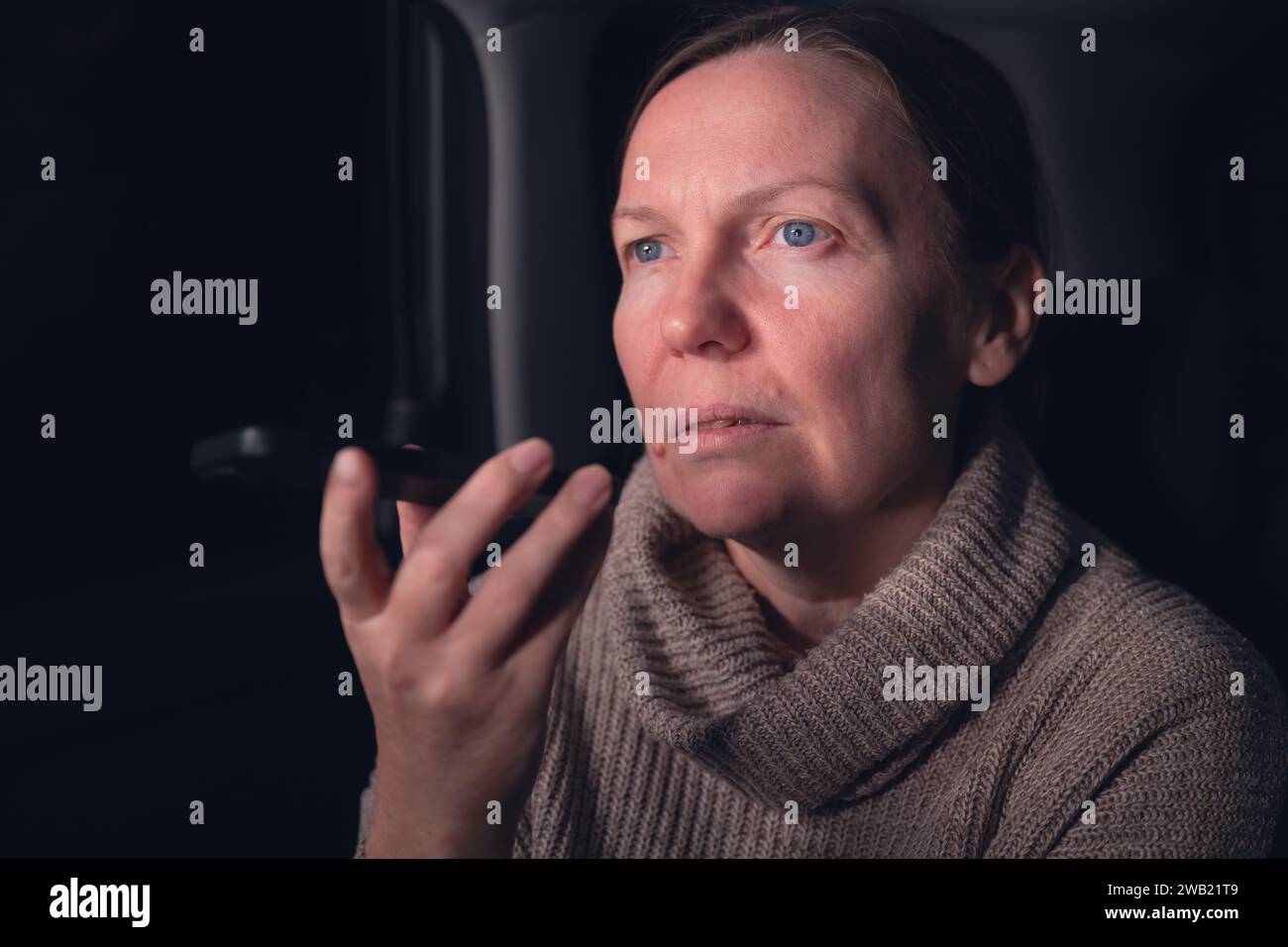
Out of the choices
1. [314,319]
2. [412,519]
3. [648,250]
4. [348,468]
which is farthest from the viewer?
[314,319]

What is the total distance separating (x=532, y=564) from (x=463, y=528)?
0.12 ft

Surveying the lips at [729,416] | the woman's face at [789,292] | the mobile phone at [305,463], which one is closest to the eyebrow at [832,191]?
the woman's face at [789,292]

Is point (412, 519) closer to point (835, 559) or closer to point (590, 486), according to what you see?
point (590, 486)

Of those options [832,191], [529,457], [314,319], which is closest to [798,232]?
[832,191]

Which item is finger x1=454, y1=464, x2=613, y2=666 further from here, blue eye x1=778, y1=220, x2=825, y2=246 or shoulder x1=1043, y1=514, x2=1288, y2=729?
shoulder x1=1043, y1=514, x2=1288, y2=729

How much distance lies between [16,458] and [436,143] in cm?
45

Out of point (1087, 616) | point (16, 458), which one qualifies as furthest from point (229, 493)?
point (1087, 616)

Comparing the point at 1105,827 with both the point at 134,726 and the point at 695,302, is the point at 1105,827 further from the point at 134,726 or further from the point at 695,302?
the point at 134,726

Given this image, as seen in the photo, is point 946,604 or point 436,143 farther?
point 436,143

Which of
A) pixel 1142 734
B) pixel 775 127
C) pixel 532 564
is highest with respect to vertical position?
pixel 775 127

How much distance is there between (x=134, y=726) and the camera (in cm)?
81

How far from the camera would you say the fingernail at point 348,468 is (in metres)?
0.43

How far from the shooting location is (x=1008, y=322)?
2.42 feet

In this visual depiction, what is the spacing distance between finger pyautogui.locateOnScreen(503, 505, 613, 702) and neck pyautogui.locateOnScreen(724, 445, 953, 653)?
8.8 inches
